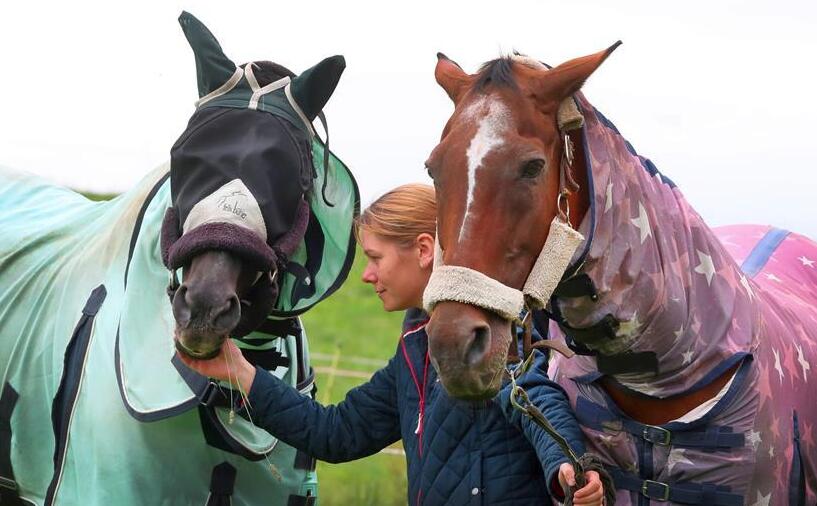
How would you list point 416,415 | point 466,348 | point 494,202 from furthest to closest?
point 416,415
point 494,202
point 466,348

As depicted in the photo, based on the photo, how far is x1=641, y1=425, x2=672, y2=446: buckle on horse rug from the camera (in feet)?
8.58

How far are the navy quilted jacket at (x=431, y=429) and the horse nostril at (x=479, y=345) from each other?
583mm

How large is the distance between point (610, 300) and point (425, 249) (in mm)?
702

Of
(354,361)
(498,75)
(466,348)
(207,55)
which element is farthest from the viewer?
(354,361)

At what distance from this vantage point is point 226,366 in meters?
2.99

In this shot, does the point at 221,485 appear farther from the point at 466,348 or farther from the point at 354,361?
the point at 354,361

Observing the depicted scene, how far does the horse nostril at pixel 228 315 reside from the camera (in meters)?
2.68

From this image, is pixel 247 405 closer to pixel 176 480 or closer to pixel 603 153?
pixel 176 480

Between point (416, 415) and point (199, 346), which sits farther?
point (416, 415)

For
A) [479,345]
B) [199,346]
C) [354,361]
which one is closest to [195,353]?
[199,346]

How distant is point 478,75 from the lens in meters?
2.47

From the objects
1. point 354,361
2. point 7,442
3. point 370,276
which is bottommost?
point 354,361

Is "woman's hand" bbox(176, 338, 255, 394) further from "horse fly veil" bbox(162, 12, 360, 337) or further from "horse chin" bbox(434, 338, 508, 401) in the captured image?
"horse chin" bbox(434, 338, 508, 401)

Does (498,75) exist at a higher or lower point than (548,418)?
higher
